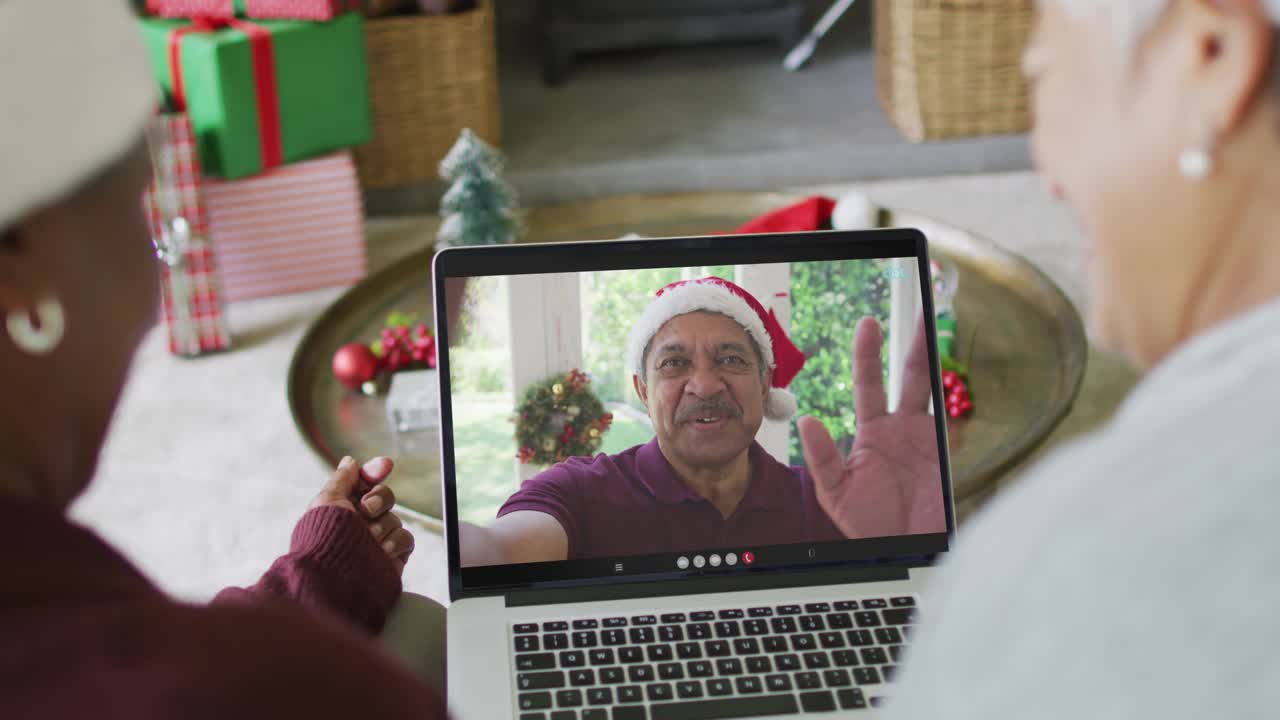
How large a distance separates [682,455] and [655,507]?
0.16 feet

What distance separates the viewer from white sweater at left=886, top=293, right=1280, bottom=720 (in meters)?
0.43

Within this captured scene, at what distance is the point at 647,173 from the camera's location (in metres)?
3.23

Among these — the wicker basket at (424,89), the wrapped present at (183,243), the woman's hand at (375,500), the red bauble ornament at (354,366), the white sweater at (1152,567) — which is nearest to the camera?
the white sweater at (1152,567)

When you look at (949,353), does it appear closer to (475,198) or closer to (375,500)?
(475,198)

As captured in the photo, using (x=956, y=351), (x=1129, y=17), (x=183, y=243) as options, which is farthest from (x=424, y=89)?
(x=1129, y=17)

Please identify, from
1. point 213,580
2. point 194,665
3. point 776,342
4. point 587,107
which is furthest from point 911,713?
point 587,107

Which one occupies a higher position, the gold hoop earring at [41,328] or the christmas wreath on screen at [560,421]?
the gold hoop earring at [41,328]

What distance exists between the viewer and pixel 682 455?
1.03 metres

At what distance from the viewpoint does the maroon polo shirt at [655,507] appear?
1.01 metres

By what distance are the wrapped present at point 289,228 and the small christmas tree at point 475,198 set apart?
0.52 metres

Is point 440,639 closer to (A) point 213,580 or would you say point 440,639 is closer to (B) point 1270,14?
(B) point 1270,14

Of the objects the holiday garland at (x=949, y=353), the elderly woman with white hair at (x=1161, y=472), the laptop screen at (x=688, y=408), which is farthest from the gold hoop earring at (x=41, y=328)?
the holiday garland at (x=949, y=353)

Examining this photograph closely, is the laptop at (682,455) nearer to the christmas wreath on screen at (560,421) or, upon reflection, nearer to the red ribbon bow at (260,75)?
the christmas wreath on screen at (560,421)

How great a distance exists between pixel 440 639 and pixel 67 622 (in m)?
0.60
